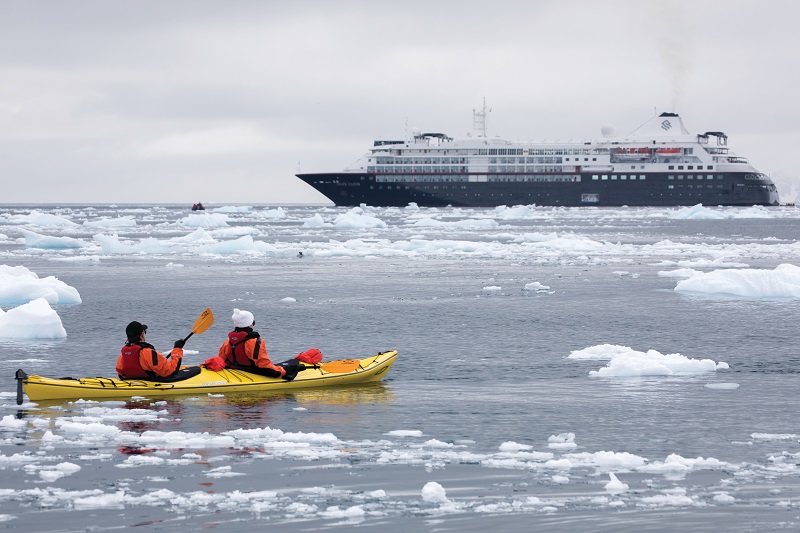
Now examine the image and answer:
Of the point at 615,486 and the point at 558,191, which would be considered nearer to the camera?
the point at 615,486

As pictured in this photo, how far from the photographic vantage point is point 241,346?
14.1 meters

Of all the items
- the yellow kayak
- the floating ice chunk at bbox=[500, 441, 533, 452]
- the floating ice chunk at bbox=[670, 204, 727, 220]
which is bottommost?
the floating ice chunk at bbox=[500, 441, 533, 452]

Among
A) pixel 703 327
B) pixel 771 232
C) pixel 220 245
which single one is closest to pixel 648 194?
pixel 771 232

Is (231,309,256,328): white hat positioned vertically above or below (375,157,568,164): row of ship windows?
below

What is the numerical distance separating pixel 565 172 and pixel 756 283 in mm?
84240

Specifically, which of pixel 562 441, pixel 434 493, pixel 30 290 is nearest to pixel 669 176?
pixel 30 290

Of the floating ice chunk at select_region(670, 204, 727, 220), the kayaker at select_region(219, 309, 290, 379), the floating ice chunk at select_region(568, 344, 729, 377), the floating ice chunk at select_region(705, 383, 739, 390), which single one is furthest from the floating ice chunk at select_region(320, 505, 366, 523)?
the floating ice chunk at select_region(670, 204, 727, 220)

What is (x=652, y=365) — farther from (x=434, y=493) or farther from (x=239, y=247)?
(x=239, y=247)

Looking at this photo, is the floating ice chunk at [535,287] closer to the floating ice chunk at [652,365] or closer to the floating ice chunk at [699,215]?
the floating ice chunk at [652,365]

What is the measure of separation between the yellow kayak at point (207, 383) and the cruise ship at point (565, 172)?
312 ft

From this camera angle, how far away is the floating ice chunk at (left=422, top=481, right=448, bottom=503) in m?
8.68

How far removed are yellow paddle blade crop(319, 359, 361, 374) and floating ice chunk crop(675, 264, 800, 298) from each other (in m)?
14.7

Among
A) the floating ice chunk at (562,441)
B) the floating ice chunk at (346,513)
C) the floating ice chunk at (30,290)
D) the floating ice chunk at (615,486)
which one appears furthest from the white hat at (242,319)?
the floating ice chunk at (30,290)

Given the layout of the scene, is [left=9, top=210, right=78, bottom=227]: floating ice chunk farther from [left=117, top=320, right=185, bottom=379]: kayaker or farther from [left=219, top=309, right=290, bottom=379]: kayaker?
[left=117, top=320, right=185, bottom=379]: kayaker
